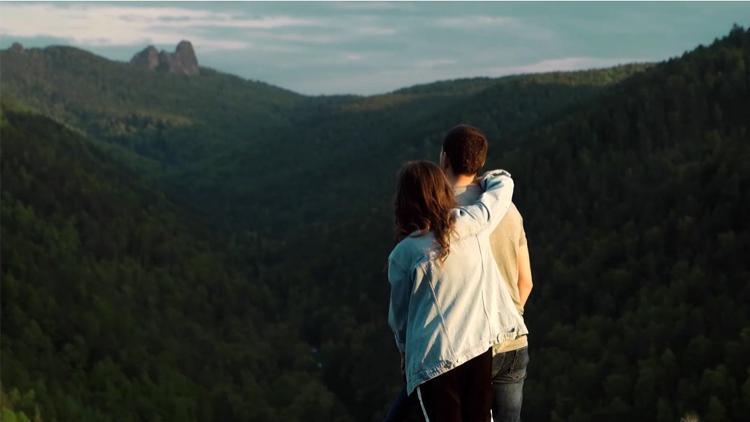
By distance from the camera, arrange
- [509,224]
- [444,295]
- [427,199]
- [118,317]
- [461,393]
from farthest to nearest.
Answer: [118,317], [509,224], [461,393], [444,295], [427,199]

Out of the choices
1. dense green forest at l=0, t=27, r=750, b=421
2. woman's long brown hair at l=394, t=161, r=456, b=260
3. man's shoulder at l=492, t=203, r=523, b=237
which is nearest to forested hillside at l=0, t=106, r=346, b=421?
dense green forest at l=0, t=27, r=750, b=421

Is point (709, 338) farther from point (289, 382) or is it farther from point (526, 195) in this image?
point (526, 195)

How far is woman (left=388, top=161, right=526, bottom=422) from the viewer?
33.6 ft

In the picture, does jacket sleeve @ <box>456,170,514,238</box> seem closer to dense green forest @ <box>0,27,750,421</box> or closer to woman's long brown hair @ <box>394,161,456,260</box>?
woman's long brown hair @ <box>394,161,456,260</box>

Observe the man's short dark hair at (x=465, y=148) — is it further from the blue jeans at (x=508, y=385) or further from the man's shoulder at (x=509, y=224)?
the blue jeans at (x=508, y=385)

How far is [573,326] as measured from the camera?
11931 cm

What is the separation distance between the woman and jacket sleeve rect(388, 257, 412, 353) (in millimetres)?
11

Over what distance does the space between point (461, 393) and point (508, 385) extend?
0.81 metres

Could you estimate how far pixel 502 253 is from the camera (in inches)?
438

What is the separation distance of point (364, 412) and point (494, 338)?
113m

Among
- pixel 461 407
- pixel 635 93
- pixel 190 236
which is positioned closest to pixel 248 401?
pixel 190 236

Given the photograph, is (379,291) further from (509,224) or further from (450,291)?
(450,291)

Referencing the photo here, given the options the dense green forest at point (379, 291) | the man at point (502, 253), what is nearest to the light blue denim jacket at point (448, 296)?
the man at point (502, 253)

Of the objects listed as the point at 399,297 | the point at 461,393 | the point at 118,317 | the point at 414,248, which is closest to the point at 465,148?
the point at 414,248
